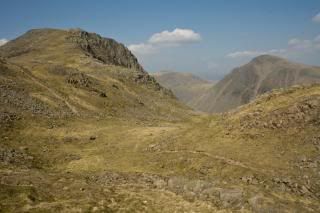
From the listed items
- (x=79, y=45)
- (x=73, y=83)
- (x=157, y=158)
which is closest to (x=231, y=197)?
(x=157, y=158)

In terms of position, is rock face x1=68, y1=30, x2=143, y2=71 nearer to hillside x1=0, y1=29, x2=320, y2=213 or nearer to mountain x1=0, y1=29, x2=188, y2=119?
mountain x1=0, y1=29, x2=188, y2=119

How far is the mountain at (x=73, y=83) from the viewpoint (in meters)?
66.2

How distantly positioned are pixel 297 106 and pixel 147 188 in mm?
21168

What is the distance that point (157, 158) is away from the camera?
38406 millimetres

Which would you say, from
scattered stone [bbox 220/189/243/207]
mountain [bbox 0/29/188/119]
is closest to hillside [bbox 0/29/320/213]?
scattered stone [bbox 220/189/243/207]

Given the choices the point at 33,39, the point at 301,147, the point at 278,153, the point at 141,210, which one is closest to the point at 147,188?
the point at 141,210

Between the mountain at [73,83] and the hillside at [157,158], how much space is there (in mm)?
794

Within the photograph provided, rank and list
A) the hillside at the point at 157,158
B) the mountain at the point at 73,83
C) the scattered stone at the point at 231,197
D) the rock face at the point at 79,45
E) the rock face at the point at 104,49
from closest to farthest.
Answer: the hillside at the point at 157,158 < the scattered stone at the point at 231,197 < the mountain at the point at 73,83 < the rock face at the point at 79,45 < the rock face at the point at 104,49

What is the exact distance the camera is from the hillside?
26.0 metres

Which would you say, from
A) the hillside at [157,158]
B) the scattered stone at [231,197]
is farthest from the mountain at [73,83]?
the scattered stone at [231,197]

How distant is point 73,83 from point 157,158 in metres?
53.2

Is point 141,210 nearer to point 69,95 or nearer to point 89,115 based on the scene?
point 89,115

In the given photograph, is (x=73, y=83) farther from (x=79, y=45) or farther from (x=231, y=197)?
(x=79, y=45)

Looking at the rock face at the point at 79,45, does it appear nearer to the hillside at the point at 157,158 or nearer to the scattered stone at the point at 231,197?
the hillside at the point at 157,158
